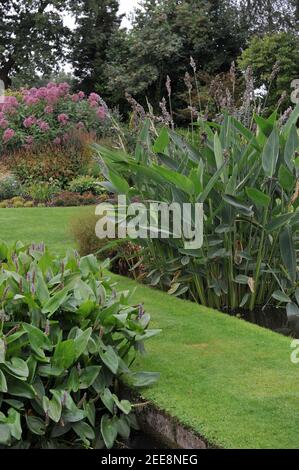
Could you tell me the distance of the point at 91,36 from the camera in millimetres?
30938

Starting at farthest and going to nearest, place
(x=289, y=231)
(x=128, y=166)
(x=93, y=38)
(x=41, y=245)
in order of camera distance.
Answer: (x=93, y=38) → (x=128, y=166) → (x=289, y=231) → (x=41, y=245)

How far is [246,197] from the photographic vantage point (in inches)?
205

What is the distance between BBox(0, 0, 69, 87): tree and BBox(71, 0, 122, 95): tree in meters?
0.90

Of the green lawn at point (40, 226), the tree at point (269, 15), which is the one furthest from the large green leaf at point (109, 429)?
the tree at point (269, 15)

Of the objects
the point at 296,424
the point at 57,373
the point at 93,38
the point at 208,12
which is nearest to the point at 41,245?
the point at 57,373

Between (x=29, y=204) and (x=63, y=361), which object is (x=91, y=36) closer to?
(x=29, y=204)

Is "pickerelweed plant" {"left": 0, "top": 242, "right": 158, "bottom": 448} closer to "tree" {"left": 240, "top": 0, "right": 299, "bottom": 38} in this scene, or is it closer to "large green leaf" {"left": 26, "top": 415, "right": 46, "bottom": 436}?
"large green leaf" {"left": 26, "top": 415, "right": 46, "bottom": 436}

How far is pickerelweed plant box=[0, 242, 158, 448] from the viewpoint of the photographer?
125 inches

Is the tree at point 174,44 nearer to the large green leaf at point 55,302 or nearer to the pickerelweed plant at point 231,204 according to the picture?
the pickerelweed plant at point 231,204

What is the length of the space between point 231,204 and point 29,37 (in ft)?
96.9

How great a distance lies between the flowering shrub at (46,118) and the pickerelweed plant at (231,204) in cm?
1064

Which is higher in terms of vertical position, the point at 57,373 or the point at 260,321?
the point at 57,373

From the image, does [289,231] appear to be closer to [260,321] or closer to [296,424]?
[260,321]

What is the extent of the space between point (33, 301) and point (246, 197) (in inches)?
92.2
